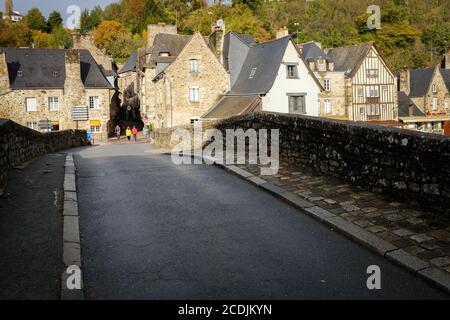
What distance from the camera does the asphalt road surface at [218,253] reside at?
4238 millimetres

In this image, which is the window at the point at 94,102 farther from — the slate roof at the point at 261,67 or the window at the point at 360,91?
the window at the point at 360,91

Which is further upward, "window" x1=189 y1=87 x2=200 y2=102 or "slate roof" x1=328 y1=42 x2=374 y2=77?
"slate roof" x1=328 y1=42 x2=374 y2=77

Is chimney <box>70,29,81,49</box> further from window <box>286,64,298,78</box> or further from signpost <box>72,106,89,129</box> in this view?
window <box>286,64,298,78</box>

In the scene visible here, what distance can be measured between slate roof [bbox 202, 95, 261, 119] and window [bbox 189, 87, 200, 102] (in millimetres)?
Answer: 1651

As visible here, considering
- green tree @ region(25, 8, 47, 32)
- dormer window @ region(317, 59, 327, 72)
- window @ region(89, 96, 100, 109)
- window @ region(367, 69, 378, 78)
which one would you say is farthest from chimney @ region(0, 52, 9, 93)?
green tree @ region(25, 8, 47, 32)

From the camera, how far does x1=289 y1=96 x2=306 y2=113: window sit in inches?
1342

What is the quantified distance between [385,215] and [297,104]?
1142 inches

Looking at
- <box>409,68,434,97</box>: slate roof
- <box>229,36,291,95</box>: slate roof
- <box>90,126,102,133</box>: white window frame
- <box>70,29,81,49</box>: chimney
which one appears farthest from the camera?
<box>409,68,434,97</box>: slate roof

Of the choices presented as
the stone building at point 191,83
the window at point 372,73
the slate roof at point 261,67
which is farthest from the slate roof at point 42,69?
the window at point 372,73

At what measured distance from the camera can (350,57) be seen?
4519 cm

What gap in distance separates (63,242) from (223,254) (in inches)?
75.7

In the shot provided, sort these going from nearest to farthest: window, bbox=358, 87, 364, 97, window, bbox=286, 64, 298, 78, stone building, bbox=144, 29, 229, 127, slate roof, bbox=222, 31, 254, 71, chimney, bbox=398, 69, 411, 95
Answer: window, bbox=286, 64, 298, 78, stone building, bbox=144, 29, 229, 127, slate roof, bbox=222, 31, 254, 71, window, bbox=358, 87, 364, 97, chimney, bbox=398, 69, 411, 95
